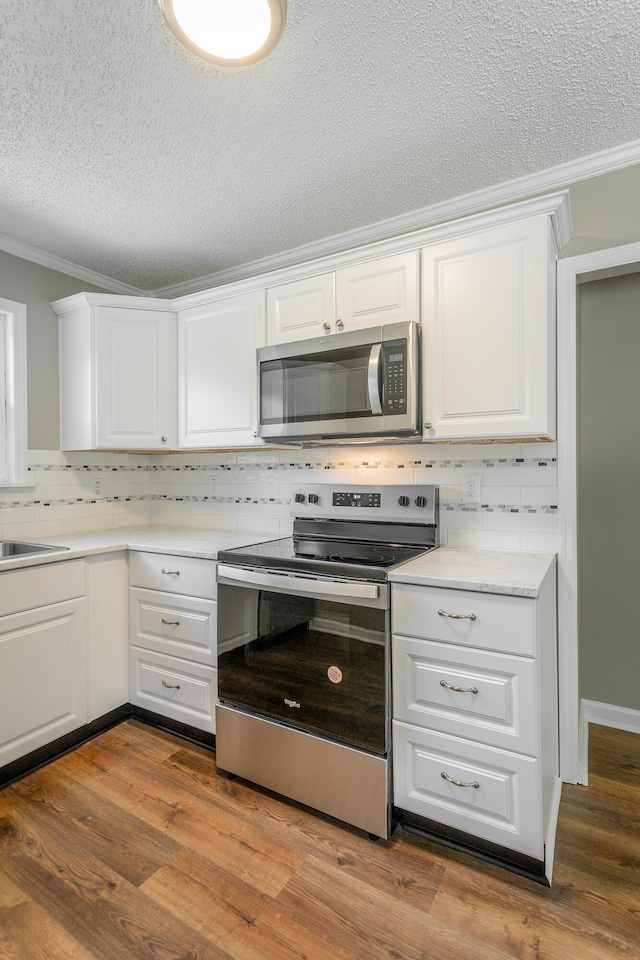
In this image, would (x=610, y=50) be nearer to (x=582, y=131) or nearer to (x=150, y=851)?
(x=582, y=131)

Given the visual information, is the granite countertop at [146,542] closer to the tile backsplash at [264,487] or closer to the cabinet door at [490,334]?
the tile backsplash at [264,487]

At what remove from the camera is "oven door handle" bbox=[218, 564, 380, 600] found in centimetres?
170

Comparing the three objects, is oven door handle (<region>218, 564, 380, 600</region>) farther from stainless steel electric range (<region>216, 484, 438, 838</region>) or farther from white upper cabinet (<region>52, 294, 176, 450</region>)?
white upper cabinet (<region>52, 294, 176, 450</region>)

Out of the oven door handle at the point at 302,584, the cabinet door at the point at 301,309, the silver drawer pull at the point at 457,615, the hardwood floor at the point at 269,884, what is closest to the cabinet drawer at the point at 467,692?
the silver drawer pull at the point at 457,615

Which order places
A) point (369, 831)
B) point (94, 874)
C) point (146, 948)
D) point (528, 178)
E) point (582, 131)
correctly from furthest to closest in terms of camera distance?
point (528, 178)
point (582, 131)
point (369, 831)
point (94, 874)
point (146, 948)

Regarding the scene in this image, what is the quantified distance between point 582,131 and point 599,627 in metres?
2.12

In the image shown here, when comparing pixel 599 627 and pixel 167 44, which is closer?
pixel 167 44

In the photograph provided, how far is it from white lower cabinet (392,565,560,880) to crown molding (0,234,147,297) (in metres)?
2.62

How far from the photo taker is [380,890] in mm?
1482

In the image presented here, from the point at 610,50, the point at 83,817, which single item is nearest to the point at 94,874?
the point at 83,817

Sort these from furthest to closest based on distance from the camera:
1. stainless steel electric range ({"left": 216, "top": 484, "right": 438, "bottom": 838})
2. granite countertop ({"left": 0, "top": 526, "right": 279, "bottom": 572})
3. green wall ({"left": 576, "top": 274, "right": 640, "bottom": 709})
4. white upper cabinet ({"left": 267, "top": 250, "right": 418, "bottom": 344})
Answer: green wall ({"left": 576, "top": 274, "right": 640, "bottom": 709})
granite countertop ({"left": 0, "top": 526, "right": 279, "bottom": 572})
white upper cabinet ({"left": 267, "top": 250, "right": 418, "bottom": 344})
stainless steel electric range ({"left": 216, "top": 484, "right": 438, "bottom": 838})

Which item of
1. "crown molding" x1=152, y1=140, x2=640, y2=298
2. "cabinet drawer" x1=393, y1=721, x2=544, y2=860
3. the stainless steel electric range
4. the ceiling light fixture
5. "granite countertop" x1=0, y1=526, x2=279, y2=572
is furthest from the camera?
"granite countertop" x1=0, y1=526, x2=279, y2=572

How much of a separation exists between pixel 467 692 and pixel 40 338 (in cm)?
277

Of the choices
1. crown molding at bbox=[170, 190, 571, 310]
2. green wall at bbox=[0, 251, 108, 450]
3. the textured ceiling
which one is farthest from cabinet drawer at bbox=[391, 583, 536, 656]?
green wall at bbox=[0, 251, 108, 450]
